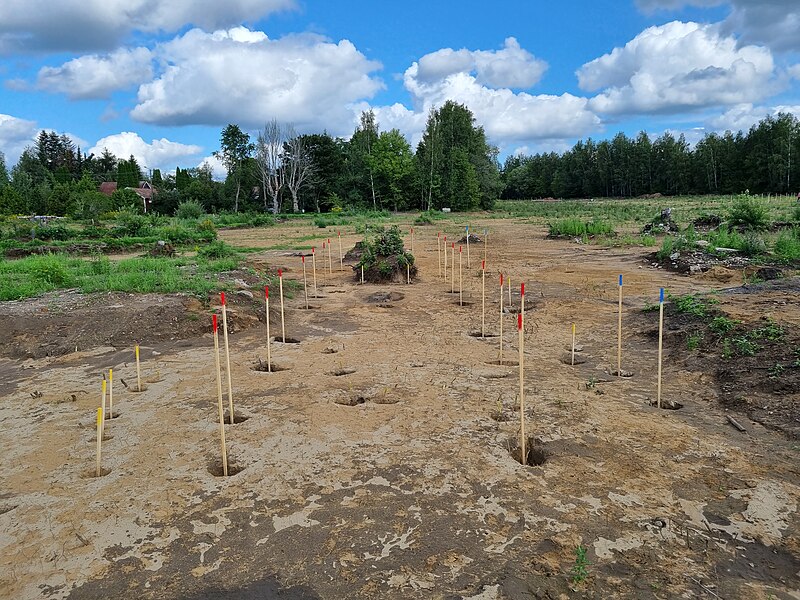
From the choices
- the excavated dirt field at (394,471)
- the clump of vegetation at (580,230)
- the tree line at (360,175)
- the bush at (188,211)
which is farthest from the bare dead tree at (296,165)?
the excavated dirt field at (394,471)

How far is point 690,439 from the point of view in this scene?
16.0 feet

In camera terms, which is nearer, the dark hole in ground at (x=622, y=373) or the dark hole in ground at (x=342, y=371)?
the dark hole in ground at (x=622, y=373)

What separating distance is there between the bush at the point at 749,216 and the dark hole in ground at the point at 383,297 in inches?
527

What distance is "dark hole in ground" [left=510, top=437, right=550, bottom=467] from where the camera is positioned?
15.1 feet

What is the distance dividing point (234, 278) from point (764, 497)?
1058 cm

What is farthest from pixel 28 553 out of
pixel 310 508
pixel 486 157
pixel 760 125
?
pixel 760 125

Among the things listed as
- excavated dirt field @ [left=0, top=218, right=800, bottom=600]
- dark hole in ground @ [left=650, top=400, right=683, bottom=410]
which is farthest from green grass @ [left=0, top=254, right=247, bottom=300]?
dark hole in ground @ [left=650, top=400, right=683, bottom=410]

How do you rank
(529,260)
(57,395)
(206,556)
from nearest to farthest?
1. (206,556)
2. (57,395)
3. (529,260)

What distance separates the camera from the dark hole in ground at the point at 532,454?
Answer: 15.1ft

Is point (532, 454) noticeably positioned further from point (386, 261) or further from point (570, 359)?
point (386, 261)

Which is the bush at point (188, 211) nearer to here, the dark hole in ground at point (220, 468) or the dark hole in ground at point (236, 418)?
the dark hole in ground at point (236, 418)

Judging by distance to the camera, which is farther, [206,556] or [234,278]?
[234,278]

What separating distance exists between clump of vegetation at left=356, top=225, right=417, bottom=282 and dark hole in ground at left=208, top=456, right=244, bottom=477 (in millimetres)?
9783

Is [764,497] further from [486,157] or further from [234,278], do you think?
[486,157]
